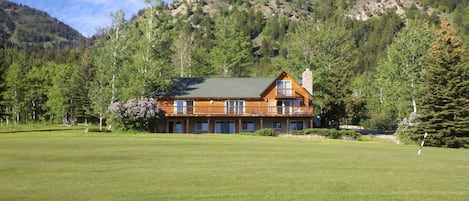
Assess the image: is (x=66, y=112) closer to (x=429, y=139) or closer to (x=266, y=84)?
(x=266, y=84)

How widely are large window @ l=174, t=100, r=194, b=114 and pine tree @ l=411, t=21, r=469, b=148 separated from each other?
23522 millimetres

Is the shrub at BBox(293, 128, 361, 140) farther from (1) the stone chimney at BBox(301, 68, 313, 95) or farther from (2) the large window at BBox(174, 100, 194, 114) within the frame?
(2) the large window at BBox(174, 100, 194, 114)

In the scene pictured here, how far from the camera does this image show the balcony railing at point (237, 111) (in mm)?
48062

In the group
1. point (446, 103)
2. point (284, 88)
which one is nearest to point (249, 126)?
point (284, 88)

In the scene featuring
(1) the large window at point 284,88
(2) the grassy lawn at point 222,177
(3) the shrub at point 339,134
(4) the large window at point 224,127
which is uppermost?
(1) the large window at point 284,88

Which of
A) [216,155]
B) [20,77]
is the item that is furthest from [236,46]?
[216,155]

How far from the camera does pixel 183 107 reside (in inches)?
1945

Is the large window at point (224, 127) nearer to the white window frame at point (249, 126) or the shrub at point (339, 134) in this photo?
the white window frame at point (249, 126)

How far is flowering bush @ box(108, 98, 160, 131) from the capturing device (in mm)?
41906

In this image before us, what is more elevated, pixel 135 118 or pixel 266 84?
pixel 266 84

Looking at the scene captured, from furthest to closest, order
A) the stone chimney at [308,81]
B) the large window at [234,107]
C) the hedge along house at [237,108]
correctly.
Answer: the stone chimney at [308,81], the large window at [234,107], the hedge along house at [237,108]

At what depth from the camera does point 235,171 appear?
1545 cm

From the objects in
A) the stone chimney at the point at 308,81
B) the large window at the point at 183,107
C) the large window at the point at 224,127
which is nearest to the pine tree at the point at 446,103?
the stone chimney at the point at 308,81

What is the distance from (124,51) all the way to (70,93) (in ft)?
79.7
